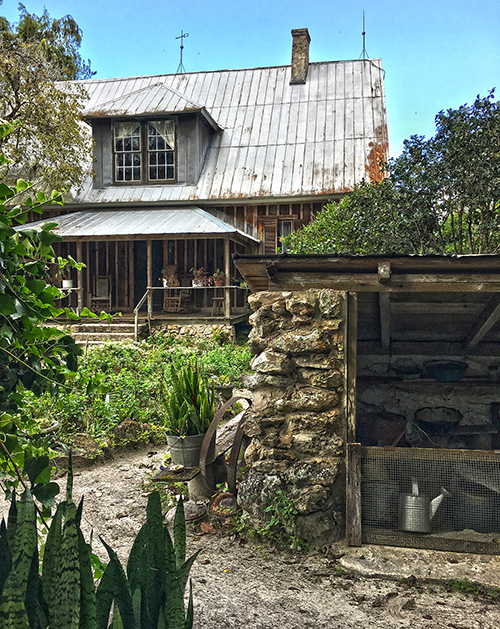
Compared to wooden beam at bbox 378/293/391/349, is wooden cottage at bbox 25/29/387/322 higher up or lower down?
higher up

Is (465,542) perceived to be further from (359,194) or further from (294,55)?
(294,55)

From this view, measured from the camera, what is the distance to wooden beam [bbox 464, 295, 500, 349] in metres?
4.97

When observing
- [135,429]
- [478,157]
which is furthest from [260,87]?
[135,429]

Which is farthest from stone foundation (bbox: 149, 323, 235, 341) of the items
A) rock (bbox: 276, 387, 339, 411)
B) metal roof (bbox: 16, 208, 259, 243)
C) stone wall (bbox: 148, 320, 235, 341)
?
rock (bbox: 276, 387, 339, 411)

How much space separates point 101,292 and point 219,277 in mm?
4146

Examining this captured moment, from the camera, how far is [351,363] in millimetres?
4566

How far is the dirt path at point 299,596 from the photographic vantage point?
11.2 feet

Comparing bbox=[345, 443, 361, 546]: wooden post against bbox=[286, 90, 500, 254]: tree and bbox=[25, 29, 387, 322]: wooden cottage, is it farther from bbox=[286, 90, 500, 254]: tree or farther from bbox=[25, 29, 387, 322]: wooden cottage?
bbox=[25, 29, 387, 322]: wooden cottage

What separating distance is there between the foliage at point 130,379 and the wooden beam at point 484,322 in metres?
3.69

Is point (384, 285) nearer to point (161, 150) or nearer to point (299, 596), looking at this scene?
point (299, 596)

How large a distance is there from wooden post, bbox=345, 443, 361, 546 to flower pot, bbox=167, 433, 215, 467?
1.53 m

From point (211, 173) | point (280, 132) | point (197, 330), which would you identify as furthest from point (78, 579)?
point (280, 132)

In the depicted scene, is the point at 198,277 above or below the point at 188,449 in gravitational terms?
above

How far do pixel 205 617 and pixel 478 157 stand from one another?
26.1ft
